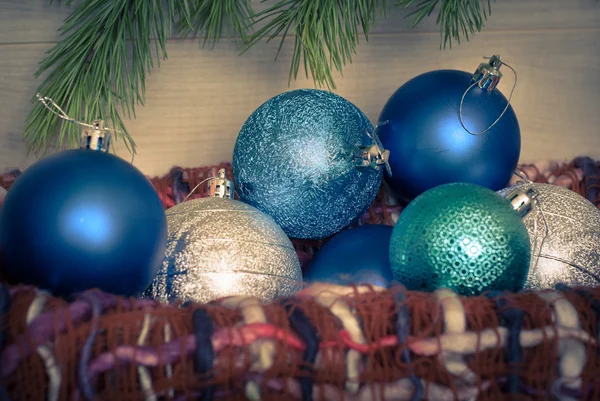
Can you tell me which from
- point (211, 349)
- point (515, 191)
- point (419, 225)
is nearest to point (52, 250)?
point (211, 349)

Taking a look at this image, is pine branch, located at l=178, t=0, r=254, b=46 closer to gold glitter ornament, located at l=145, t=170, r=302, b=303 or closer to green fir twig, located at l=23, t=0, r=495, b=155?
green fir twig, located at l=23, t=0, r=495, b=155

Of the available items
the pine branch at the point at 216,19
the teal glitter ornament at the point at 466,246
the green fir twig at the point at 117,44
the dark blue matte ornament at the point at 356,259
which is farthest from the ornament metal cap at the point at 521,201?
the pine branch at the point at 216,19

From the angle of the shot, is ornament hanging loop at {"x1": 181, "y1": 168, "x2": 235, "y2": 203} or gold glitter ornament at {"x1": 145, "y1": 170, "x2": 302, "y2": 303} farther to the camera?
ornament hanging loop at {"x1": 181, "y1": 168, "x2": 235, "y2": 203}

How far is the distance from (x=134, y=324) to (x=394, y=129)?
0.41 m

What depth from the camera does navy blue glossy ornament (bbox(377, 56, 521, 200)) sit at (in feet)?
2.29

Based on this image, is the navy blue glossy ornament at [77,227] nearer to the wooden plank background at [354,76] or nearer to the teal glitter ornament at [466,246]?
the teal glitter ornament at [466,246]

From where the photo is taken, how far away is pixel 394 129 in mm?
733

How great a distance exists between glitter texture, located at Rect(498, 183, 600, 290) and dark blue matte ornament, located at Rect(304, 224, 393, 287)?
14cm

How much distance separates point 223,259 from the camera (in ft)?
1.96

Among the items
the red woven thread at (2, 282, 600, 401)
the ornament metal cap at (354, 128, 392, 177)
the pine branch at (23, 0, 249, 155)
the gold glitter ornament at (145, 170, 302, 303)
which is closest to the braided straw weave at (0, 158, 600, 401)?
the red woven thread at (2, 282, 600, 401)

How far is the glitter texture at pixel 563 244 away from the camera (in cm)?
63

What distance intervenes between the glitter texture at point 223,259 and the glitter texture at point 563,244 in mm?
240

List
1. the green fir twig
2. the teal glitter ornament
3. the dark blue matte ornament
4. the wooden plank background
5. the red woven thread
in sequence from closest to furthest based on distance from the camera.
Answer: the red woven thread
the teal glitter ornament
the dark blue matte ornament
the green fir twig
the wooden plank background

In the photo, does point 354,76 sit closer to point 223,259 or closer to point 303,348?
point 223,259
